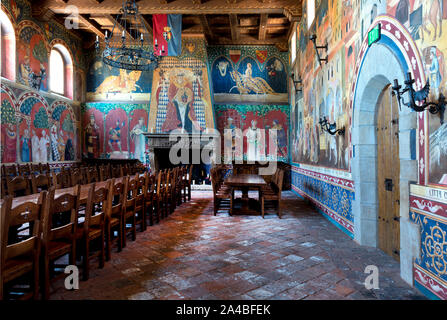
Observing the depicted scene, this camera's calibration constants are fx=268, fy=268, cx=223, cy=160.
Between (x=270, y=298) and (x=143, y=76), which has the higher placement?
(x=143, y=76)

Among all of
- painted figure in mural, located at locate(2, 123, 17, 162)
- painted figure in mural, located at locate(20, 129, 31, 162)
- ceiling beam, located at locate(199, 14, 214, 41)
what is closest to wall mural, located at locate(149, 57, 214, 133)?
ceiling beam, located at locate(199, 14, 214, 41)

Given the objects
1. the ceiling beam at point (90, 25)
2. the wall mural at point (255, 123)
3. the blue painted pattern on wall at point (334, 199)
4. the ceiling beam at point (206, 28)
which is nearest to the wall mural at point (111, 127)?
the ceiling beam at point (90, 25)

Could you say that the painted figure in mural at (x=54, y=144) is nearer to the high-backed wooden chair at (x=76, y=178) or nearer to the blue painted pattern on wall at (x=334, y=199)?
the high-backed wooden chair at (x=76, y=178)

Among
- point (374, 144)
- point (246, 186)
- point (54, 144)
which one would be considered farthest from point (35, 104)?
point (374, 144)

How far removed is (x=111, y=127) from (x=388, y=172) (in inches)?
454

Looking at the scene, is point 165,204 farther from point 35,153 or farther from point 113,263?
point 35,153

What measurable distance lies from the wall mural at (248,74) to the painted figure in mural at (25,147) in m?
7.39

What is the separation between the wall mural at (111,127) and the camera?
40.4ft

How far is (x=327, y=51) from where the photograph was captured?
5805mm

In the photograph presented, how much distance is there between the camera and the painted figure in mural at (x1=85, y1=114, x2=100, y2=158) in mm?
12352

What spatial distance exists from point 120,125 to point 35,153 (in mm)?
3680

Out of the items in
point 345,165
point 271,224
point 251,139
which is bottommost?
point 271,224

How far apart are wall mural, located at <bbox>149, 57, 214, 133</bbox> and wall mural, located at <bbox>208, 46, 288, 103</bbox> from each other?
903mm

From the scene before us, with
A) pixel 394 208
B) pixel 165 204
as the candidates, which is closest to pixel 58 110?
pixel 165 204
